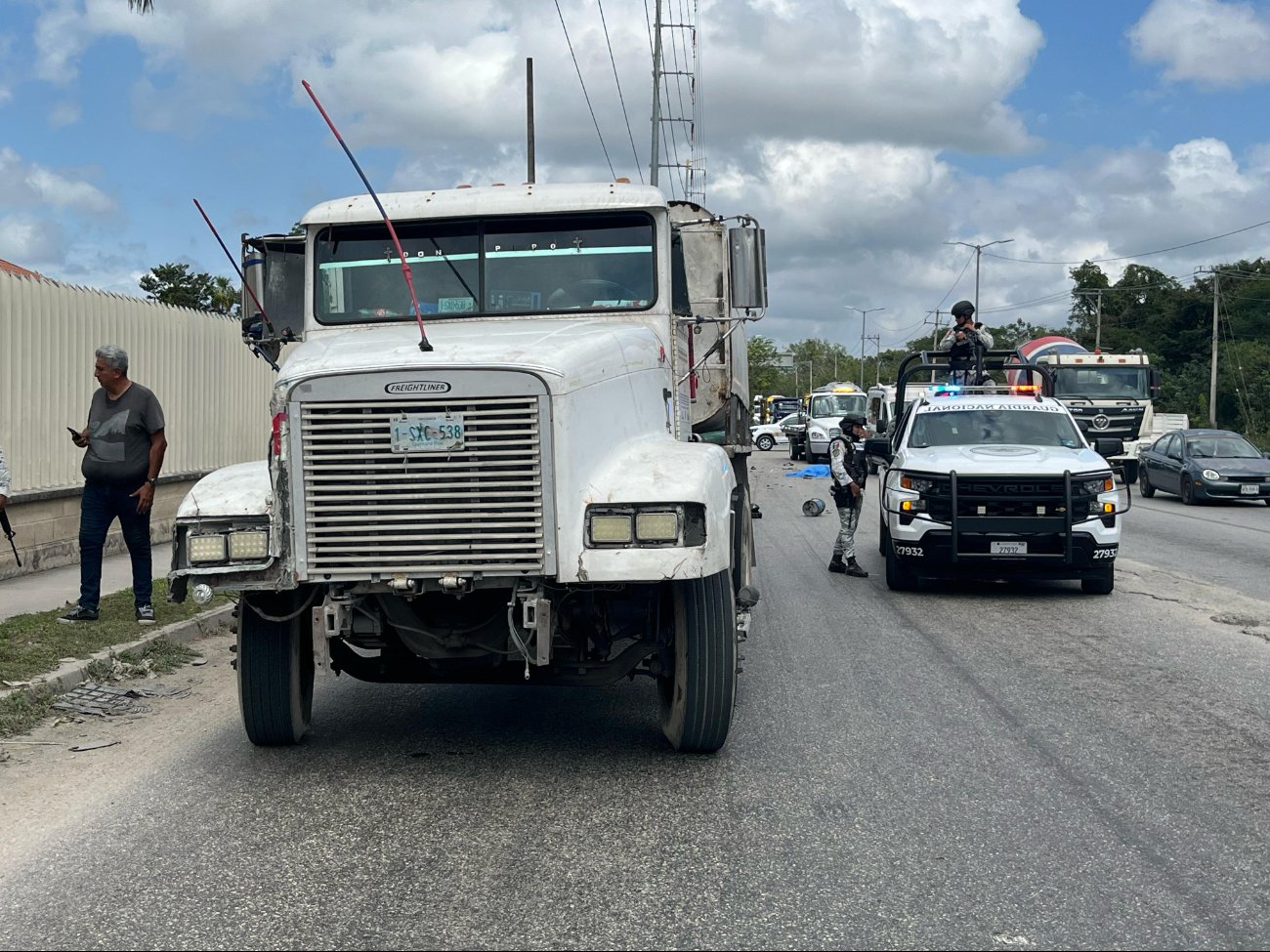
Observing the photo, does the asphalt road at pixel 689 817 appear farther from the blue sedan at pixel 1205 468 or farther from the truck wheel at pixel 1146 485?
the truck wheel at pixel 1146 485

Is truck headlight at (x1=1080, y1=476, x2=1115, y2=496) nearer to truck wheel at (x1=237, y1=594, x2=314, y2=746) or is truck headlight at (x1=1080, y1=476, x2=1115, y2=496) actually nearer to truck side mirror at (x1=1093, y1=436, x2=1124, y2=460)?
truck side mirror at (x1=1093, y1=436, x2=1124, y2=460)

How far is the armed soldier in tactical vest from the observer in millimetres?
13727

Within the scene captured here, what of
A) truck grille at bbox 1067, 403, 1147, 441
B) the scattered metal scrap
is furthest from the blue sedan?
the scattered metal scrap

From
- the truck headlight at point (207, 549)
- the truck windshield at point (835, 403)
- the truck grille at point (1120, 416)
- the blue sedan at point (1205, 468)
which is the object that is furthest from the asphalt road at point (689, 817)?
the truck windshield at point (835, 403)

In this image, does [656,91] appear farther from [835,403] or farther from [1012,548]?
[1012,548]

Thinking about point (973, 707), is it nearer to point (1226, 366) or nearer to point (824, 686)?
point (824, 686)

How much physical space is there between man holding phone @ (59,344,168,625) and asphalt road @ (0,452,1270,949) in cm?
140

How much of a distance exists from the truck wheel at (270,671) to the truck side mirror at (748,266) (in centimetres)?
323

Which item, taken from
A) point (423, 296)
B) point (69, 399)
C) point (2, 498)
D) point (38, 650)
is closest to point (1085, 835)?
point (423, 296)

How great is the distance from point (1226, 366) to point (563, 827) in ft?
231

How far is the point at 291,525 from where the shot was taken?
5.68 m

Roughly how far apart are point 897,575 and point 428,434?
787cm

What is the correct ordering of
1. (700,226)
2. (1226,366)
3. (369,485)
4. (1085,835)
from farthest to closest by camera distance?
(1226,366) → (700,226) → (369,485) → (1085,835)

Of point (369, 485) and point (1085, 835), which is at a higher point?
point (369, 485)
